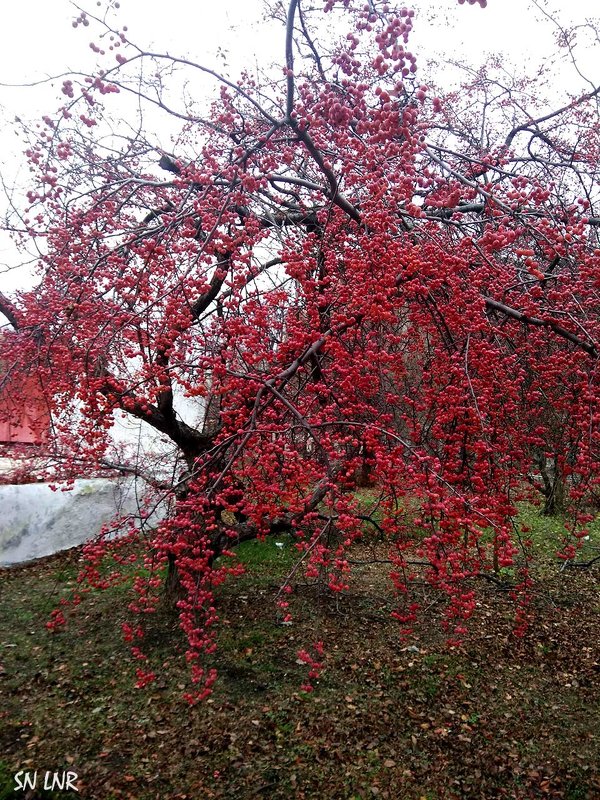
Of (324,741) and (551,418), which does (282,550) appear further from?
(551,418)

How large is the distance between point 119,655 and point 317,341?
3217mm

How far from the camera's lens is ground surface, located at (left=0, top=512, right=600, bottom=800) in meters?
2.94

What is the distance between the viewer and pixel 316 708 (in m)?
3.54

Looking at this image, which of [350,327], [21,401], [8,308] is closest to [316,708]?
[350,327]

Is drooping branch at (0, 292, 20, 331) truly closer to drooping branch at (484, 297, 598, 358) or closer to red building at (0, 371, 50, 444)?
red building at (0, 371, 50, 444)

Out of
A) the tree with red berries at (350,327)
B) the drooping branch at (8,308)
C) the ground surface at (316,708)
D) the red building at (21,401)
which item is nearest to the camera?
the tree with red berries at (350,327)

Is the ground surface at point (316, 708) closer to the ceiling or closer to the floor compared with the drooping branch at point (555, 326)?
closer to the floor

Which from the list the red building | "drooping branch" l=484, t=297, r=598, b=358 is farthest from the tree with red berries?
the red building

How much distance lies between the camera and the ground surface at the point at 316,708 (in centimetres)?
294

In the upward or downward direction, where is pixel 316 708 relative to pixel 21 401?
downward

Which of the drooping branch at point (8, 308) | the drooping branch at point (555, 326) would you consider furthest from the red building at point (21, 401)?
the drooping branch at point (555, 326)

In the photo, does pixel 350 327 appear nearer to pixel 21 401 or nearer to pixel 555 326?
pixel 555 326

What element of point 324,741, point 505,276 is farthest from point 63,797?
point 505,276

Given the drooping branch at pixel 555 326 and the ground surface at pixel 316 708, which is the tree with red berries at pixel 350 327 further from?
the ground surface at pixel 316 708
